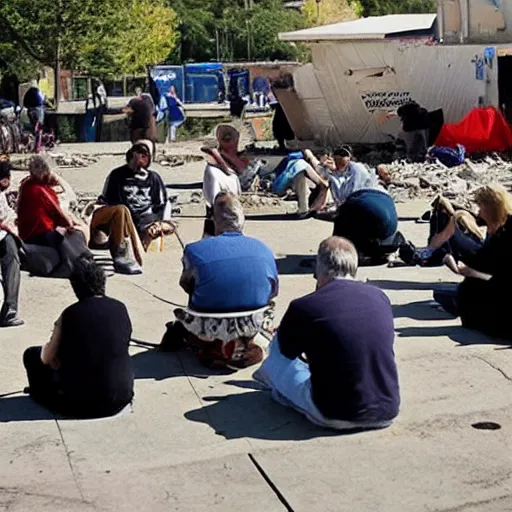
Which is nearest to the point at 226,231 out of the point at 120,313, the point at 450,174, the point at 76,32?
the point at 120,313

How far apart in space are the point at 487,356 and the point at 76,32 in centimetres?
3067

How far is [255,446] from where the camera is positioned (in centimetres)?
663

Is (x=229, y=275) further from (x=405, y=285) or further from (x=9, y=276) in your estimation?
(x=405, y=285)

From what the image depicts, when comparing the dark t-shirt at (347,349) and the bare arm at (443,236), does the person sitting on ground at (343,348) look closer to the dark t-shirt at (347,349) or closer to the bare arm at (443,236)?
the dark t-shirt at (347,349)

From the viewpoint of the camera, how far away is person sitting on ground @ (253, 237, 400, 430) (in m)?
6.54

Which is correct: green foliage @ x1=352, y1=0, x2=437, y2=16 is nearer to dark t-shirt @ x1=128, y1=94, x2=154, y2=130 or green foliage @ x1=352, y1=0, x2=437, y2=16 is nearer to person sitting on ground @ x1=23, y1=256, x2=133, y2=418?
dark t-shirt @ x1=128, y1=94, x2=154, y2=130

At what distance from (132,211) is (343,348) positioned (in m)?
5.95

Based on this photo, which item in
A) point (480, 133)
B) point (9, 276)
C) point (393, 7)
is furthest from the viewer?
point (393, 7)

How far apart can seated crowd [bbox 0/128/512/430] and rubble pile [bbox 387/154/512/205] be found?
5.32m

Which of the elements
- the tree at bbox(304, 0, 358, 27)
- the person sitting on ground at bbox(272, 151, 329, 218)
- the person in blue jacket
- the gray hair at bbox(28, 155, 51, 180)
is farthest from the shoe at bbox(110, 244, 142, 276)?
the tree at bbox(304, 0, 358, 27)

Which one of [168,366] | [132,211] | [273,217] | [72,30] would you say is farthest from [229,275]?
[72,30]

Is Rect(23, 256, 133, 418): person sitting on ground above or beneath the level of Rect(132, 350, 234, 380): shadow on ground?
above

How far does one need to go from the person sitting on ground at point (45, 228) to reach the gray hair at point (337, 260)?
4.57 metres

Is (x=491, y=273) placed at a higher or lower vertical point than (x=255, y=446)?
higher
